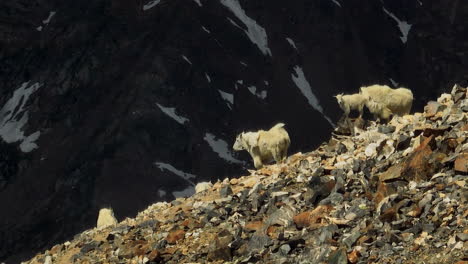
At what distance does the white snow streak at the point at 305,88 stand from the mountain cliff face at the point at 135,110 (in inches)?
13.4

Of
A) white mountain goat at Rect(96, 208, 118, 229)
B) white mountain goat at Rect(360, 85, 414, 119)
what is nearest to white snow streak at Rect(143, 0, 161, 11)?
white mountain goat at Rect(96, 208, 118, 229)

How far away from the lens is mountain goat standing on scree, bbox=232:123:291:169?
2759 centimetres

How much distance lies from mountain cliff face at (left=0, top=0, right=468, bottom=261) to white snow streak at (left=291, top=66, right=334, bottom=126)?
0.34 m

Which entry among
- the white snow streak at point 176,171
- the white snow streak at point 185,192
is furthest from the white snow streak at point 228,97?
the white snow streak at point 185,192

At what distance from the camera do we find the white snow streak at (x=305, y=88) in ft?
604

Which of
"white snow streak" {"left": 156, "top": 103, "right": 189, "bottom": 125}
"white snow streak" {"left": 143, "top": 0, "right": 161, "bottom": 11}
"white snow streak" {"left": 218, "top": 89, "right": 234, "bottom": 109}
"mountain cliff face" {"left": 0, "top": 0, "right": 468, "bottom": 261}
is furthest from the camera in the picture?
"white snow streak" {"left": 143, "top": 0, "right": 161, "bottom": 11}

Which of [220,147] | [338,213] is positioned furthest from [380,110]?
[220,147]

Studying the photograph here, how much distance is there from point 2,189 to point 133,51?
44.7 metres

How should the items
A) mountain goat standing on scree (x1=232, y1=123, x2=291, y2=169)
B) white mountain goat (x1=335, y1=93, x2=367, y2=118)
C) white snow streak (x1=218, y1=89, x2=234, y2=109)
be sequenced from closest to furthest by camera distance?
mountain goat standing on scree (x1=232, y1=123, x2=291, y2=169) < white mountain goat (x1=335, y1=93, x2=367, y2=118) < white snow streak (x1=218, y1=89, x2=234, y2=109)

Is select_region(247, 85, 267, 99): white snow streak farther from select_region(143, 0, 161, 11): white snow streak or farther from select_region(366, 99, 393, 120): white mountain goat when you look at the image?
select_region(366, 99, 393, 120): white mountain goat

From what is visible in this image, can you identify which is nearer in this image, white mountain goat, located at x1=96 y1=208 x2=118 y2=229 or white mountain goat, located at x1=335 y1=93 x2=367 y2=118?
white mountain goat, located at x1=96 y1=208 x2=118 y2=229

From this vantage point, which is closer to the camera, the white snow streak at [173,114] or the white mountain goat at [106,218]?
the white mountain goat at [106,218]

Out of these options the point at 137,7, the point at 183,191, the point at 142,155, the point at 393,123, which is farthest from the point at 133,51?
the point at 393,123

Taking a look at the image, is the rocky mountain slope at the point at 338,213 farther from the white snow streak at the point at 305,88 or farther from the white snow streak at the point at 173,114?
the white snow streak at the point at 305,88
